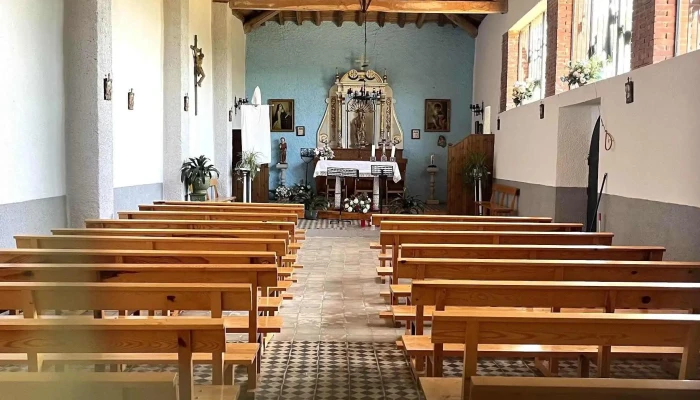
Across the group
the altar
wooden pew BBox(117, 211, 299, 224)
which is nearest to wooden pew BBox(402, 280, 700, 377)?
wooden pew BBox(117, 211, 299, 224)

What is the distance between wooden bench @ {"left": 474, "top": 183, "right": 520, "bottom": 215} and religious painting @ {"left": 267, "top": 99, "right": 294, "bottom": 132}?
18.6 ft

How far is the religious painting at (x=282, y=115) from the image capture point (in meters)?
15.8

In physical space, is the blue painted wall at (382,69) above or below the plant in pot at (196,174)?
above

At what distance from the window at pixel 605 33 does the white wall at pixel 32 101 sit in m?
5.81

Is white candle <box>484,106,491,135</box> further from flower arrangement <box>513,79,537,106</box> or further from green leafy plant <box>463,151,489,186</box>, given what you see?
flower arrangement <box>513,79,537,106</box>

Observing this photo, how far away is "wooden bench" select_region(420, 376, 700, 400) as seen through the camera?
1.55 meters

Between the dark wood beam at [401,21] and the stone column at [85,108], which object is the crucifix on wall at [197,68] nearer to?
the stone column at [85,108]

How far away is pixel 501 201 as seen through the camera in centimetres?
1152

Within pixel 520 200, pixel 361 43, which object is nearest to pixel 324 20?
pixel 361 43

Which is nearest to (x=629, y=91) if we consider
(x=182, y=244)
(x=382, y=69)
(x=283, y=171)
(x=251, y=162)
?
(x=182, y=244)

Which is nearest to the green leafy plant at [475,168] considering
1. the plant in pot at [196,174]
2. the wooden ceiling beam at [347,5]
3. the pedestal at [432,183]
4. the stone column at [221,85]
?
the wooden ceiling beam at [347,5]

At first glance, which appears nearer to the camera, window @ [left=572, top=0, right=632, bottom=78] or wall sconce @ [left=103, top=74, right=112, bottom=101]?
wall sconce @ [left=103, top=74, right=112, bottom=101]

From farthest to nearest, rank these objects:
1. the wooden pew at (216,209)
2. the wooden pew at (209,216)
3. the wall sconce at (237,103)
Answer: the wall sconce at (237,103) < the wooden pew at (216,209) < the wooden pew at (209,216)

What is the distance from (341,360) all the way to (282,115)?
1258 centimetres
